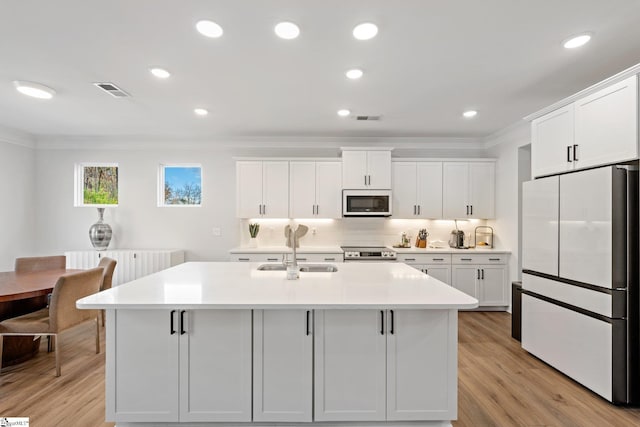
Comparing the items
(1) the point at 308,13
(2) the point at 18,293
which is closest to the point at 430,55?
(1) the point at 308,13

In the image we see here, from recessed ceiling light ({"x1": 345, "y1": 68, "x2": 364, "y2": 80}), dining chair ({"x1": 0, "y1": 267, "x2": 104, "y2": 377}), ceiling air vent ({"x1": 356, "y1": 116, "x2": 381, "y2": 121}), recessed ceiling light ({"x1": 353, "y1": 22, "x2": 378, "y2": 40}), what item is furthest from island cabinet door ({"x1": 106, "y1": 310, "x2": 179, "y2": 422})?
ceiling air vent ({"x1": 356, "y1": 116, "x2": 381, "y2": 121})

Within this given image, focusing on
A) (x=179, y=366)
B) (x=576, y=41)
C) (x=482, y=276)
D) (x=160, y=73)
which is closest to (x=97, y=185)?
(x=160, y=73)

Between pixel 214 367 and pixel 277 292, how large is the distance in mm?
589

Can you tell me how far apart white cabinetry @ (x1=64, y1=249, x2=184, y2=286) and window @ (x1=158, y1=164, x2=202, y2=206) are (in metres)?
0.95

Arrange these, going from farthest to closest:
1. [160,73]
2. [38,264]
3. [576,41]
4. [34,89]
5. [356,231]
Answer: [356,231]
[38,264]
[34,89]
[160,73]
[576,41]

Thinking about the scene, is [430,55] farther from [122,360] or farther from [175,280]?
[122,360]

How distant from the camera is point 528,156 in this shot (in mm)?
4648

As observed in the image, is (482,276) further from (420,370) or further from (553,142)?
(420,370)

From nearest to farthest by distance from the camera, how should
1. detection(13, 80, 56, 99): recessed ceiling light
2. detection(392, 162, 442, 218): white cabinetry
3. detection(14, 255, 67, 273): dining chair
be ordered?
detection(13, 80, 56, 99): recessed ceiling light < detection(14, 255, 67, 273): dining chair < detection(392, 162, 442, 218): white cabinetry

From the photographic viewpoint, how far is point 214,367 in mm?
2014

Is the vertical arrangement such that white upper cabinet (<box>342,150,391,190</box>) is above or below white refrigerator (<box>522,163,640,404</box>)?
above

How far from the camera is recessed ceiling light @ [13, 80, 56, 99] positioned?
318cm

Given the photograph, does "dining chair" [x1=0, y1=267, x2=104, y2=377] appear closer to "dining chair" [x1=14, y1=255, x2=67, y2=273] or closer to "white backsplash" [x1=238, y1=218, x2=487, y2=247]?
"dining chair" [x1=14, y1=255, x2=67, y2=273]

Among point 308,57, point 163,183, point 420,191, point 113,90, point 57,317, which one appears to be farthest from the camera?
point 163,183
